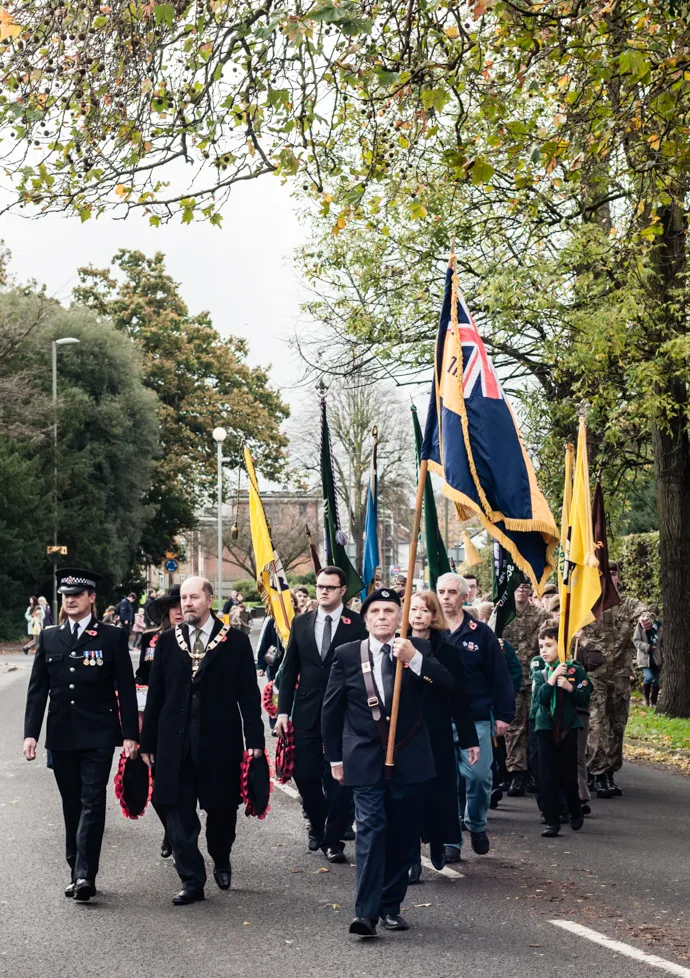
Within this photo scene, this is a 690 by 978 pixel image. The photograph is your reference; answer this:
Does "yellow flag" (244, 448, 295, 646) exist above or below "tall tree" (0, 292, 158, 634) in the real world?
below

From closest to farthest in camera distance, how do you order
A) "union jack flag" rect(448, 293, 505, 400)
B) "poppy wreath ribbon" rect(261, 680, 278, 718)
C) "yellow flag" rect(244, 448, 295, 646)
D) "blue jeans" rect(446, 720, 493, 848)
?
"union jack flag" rect(448, 293, 505, 400), "blue jeans" rect(446, 720, 493, 848), "poppy wreath ribbon" rect(261, 680, 278, 718), "yellow flag" rect(244, 448, 295, 646)

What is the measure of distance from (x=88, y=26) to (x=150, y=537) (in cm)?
4841

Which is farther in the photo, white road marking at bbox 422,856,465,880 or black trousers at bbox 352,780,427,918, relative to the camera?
white road marking at bbox 422,856,465,880

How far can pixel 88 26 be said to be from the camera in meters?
9.20

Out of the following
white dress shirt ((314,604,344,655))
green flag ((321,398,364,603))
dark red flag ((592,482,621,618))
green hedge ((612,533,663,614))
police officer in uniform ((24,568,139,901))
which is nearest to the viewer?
police officer in uniform ((24,568,139,901))

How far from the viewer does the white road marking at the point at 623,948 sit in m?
6.29

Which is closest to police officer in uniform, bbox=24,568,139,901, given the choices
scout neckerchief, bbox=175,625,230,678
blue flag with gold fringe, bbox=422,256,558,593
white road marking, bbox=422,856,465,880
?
scout neckerchief, bbox=175,625,230,678

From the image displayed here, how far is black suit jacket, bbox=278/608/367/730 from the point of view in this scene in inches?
380

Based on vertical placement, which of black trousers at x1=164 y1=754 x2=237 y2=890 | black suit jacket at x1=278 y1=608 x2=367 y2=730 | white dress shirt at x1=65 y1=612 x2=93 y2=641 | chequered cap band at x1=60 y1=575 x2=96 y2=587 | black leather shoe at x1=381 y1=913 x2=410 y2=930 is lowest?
black leather shoe at x1=381 y1=913 x2=410 y2=930

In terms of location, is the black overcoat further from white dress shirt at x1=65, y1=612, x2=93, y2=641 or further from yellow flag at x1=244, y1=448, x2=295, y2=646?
yellow flag at x1=244, y1=448, x2=295, y2=646

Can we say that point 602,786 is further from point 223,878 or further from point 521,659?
point 223,878

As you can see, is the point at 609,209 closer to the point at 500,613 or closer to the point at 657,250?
the point at 657,250

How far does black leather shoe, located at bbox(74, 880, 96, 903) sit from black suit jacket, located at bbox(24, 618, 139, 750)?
0.80 m

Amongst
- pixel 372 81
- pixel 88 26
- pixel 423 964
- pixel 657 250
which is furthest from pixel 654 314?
pixel 423 964
